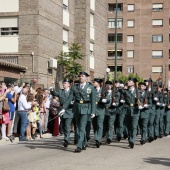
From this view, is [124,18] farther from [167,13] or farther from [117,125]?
[117,125]

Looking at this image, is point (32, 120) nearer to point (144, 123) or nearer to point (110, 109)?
point (110, 109)

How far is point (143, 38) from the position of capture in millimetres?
79062

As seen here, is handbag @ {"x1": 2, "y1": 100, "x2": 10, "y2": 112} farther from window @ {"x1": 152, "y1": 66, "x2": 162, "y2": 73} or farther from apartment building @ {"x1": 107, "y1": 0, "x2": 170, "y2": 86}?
window @ {"x1": 152, "y1": 66, "x2": 162, "y2": 73}

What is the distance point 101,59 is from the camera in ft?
152

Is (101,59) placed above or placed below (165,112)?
above

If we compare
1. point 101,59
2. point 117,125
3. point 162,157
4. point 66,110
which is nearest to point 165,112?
point 117,125

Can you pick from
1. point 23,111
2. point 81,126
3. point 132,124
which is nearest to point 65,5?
point 23,111

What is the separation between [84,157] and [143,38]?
224ft

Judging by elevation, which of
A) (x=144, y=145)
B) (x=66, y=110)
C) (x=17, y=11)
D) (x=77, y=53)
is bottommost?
(x=144, y=145)

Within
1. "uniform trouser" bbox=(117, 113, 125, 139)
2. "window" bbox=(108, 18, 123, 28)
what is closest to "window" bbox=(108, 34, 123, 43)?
"window" bbox=(108, 18, 123, 28)

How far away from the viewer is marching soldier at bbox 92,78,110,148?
1462cm

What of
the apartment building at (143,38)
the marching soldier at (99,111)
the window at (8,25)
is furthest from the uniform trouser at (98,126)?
the apartment building at (143,38)

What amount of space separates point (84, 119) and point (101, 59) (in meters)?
33.1

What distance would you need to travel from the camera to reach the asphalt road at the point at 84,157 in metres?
10.4
